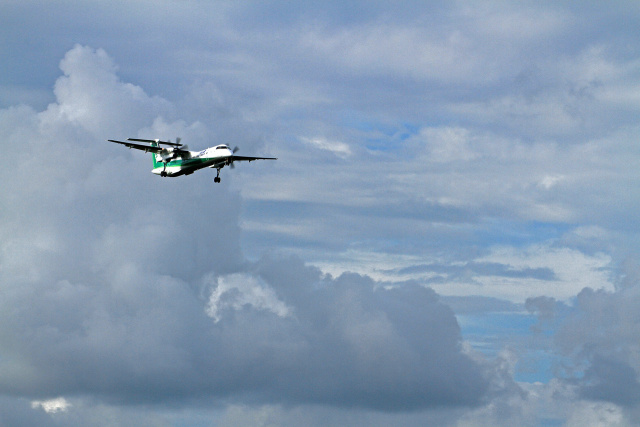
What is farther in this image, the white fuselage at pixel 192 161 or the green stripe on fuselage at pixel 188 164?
the green stripe on fuselage at pixel 188 164

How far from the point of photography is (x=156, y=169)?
169 meters

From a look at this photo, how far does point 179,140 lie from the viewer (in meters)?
167

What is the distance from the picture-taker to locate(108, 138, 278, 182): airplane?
15538 cm

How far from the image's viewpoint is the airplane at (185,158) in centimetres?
15538

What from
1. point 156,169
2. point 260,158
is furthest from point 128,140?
point 260,158

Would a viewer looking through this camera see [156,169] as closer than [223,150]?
No

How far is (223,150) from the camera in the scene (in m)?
155

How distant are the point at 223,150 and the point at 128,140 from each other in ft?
64.8

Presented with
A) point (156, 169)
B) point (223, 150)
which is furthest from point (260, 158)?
point (156, 169)

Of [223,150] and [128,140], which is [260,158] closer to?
[223,150]

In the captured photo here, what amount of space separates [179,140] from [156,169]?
25.9ft

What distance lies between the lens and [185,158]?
162 metres

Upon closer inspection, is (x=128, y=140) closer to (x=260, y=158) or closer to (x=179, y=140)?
(x=179, y=140)

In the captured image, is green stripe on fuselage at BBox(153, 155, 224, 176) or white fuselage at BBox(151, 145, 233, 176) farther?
green stripe on fuselage at BBox(153, 155, 224, 176)
